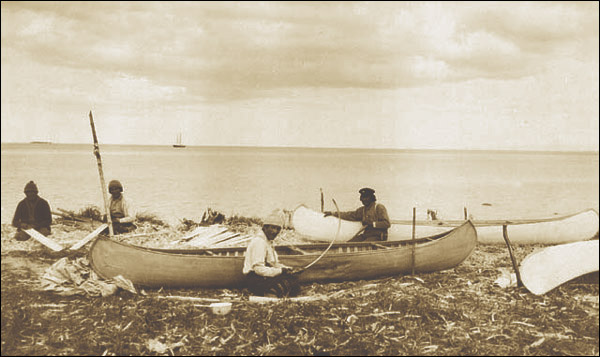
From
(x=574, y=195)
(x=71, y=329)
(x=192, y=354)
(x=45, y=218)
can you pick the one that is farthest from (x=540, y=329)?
(x=574, y=195)

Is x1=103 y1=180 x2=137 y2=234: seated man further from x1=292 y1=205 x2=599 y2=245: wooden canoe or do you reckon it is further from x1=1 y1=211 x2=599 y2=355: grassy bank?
x1=292 y1=205 x2=599 y2=245: wooden canoe

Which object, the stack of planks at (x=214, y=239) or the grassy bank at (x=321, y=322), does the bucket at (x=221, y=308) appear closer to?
the grassy bank at (x=321, y=322)

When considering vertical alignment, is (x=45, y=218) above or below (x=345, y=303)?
above

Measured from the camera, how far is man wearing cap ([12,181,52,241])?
12.7m

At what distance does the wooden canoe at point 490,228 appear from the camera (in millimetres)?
14953

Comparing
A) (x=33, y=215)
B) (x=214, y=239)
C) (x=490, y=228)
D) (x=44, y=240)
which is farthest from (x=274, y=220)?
(x=490, y=228)

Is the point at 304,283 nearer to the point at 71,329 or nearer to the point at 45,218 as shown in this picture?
the point at 71,329

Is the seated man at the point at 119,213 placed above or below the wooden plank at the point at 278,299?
above

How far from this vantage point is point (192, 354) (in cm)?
666

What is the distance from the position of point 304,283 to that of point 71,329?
4356 mm

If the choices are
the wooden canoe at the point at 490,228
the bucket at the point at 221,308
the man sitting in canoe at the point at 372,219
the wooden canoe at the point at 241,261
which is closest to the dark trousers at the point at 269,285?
the wooden canoe at the point at 241,261

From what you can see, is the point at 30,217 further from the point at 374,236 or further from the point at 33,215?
the point at 374,236

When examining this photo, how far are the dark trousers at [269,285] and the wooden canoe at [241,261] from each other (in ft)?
2.05

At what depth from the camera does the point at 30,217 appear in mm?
12805
